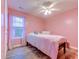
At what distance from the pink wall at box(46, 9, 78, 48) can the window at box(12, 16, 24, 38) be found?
1.94 meters

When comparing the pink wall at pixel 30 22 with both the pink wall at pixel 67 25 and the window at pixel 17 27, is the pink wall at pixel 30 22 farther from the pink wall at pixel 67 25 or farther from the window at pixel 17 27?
the pink wall at pixel 67 25

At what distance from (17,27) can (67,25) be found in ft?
9.02

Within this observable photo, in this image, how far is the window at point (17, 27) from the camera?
4268 millimetres

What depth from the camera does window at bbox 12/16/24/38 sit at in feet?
14.0

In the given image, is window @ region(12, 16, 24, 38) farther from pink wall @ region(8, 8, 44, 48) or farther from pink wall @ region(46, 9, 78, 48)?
pink wall @ region(46, 9, 78, 48)

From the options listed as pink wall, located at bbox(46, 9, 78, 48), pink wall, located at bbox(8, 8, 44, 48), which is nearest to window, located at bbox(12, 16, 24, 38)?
pink wall, located at bbox(8, 8, 44, 48)

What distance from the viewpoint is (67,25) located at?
4.00 metres

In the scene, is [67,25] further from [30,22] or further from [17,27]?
[17,27]

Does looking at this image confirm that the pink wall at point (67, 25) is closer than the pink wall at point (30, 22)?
Yes

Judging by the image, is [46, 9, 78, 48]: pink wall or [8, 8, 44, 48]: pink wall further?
[8, 8, 44, 48]: pink wall

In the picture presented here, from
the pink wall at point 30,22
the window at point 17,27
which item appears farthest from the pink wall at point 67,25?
the window at point 17,27

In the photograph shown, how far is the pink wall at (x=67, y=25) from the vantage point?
3665 mm

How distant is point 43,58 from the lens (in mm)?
2740

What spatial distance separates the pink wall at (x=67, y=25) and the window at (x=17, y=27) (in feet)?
6.38
